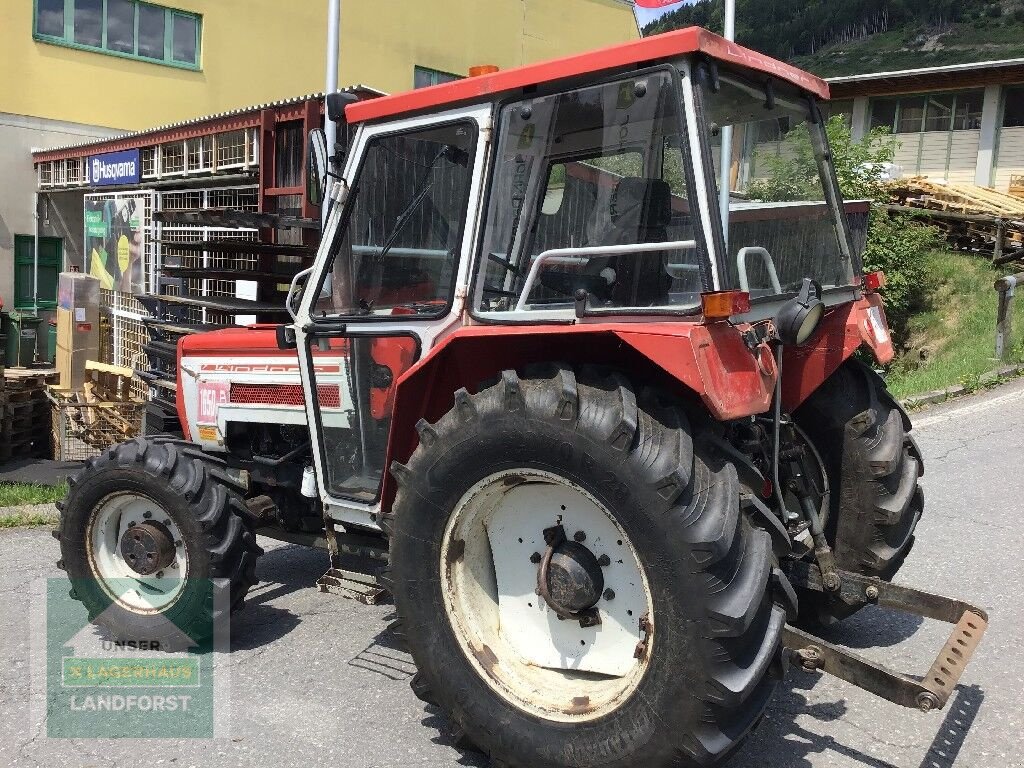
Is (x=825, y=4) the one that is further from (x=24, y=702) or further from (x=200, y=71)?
(x=24, y=702)

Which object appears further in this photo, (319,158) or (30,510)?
(30,510)

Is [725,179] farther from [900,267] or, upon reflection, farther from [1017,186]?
[1017,186]

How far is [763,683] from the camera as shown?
2705 millimetres

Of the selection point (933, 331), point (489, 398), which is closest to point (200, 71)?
point (933, 331)

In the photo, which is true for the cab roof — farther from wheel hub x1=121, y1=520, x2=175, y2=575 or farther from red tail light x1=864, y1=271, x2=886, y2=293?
wheel hub x1=121, y1=520, x2=175, y2=575

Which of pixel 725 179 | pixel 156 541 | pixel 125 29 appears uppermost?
pixel 125 29

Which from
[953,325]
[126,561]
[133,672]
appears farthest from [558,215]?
[953,325]

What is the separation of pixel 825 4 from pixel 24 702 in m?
82.0

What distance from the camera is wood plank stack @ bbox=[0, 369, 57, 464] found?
1118cm

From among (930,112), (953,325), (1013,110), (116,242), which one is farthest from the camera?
(930,112)

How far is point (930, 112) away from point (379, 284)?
23823mm

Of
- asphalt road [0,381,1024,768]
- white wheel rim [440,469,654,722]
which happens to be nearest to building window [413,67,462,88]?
asphalt road [0,381,1024,768]

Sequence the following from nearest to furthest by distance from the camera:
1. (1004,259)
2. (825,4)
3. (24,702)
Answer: (24,702)
(1004,259)
(825,4)

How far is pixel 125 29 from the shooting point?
16.4m
